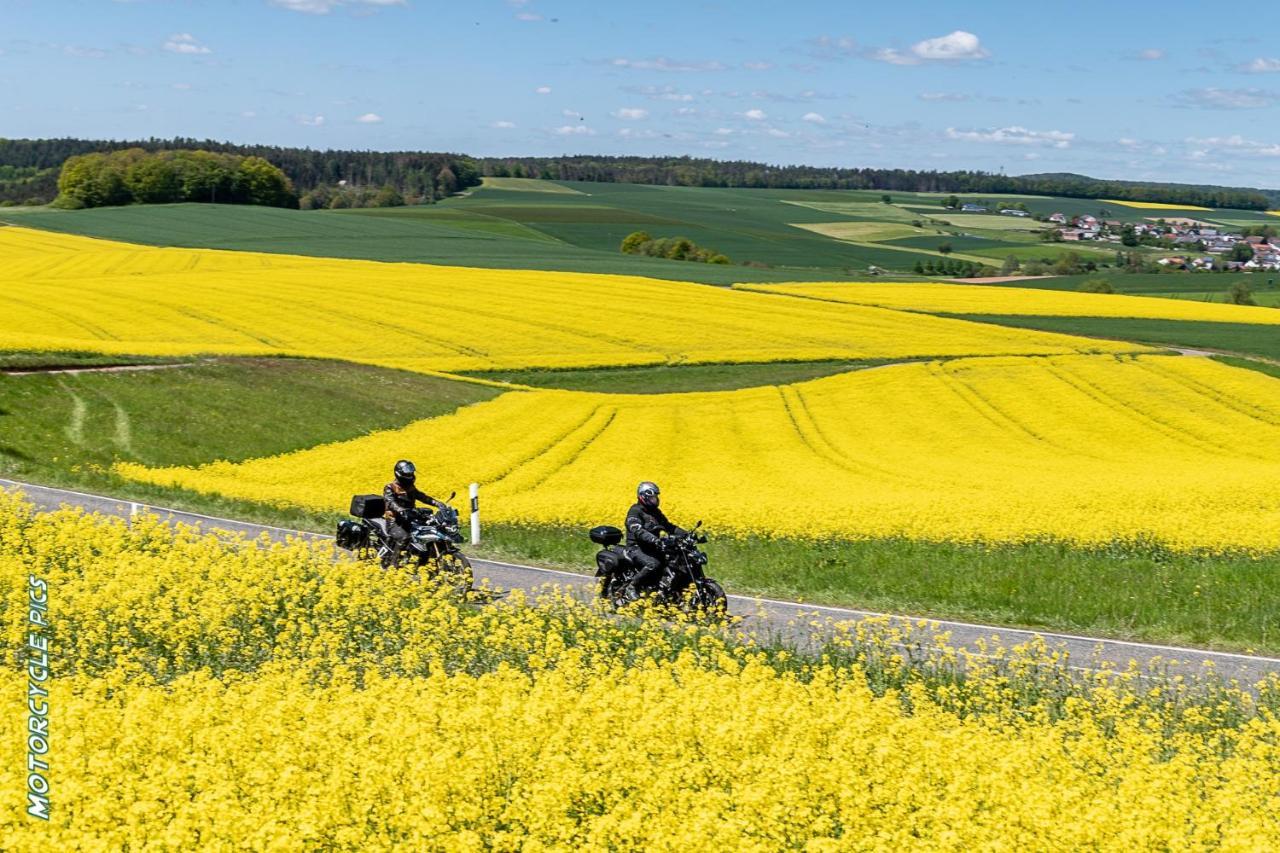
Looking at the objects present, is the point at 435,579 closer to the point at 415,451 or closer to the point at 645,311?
the point at 415,451

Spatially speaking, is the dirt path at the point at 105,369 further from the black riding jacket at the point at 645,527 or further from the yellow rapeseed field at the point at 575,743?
the black riding jacket at the point at 645,527

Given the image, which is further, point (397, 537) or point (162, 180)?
point (162, 180)

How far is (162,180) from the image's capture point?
15300cm

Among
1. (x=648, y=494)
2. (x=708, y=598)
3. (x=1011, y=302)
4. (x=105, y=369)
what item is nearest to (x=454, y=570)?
(x=648, y=494)

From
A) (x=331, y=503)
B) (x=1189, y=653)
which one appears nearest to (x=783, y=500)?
(x=331, y=503)

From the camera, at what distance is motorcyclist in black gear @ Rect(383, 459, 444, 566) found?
17.9 m

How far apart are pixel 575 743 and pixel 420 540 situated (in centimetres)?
838

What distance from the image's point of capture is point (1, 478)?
82.6 feet

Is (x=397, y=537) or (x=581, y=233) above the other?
(x=581, y=233)

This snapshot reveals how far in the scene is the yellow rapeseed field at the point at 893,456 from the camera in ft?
81.6

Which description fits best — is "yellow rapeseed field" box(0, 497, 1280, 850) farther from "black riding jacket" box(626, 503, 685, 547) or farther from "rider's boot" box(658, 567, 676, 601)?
"black riding jacket" box(626, 503, 685, 547)

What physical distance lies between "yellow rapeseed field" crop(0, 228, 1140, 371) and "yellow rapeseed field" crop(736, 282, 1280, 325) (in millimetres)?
7684

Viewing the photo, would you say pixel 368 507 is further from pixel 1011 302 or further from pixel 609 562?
pixel 1011 302

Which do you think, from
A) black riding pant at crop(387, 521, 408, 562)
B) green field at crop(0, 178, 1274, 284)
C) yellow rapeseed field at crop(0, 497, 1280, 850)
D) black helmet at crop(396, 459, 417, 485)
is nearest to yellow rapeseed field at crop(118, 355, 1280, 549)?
black helmet at crop(396, 459, 417, 485)
